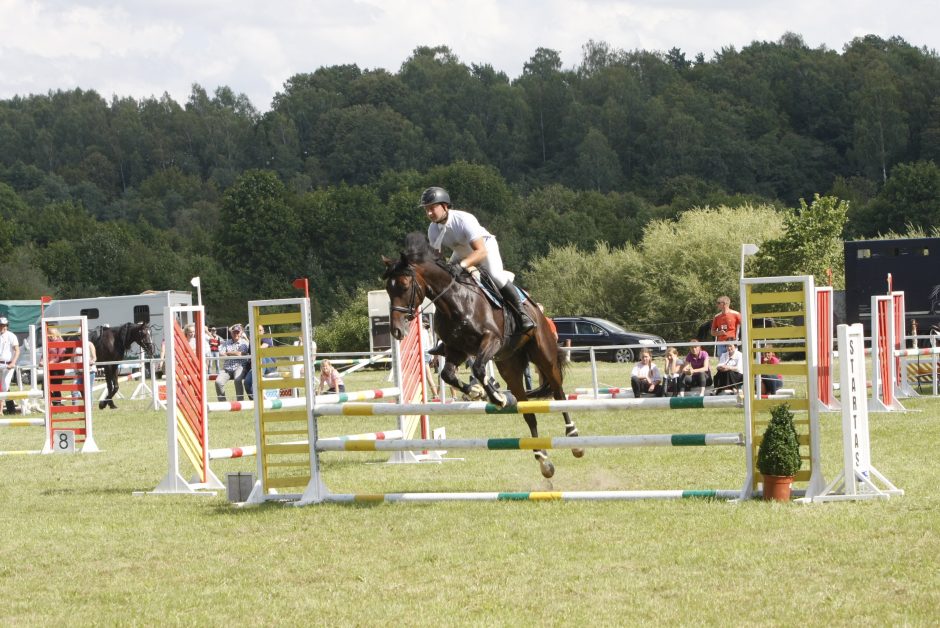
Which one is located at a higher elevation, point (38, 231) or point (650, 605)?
point (38, 231)

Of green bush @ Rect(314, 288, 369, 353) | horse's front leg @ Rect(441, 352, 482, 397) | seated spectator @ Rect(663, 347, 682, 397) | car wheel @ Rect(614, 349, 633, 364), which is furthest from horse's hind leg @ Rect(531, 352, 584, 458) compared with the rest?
green bush @ Rect(314, 288, 369, 353)

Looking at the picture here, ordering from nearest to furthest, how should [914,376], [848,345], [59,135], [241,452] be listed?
1. [848,345]
2. [241,452]
3. [914,376]
4. [59,135]

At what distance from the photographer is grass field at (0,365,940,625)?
17.6ft

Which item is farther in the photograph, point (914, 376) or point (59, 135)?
point (59, 135)

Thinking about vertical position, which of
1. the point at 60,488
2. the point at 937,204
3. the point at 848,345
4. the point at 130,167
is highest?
the point at 130,167

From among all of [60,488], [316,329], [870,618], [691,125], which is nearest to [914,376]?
[60,488]

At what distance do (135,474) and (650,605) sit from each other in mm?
7916

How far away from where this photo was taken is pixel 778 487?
26.1 feet

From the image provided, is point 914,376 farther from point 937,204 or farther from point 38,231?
point 38,231

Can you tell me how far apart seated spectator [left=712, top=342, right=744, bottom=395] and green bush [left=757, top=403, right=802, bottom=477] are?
8.77 metres

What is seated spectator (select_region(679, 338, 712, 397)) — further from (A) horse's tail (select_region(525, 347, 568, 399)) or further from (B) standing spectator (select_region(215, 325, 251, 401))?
(A) horse's tail (select_region(525, 347, 568, 399))

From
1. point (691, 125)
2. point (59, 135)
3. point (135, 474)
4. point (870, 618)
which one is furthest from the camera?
point (59, 135)

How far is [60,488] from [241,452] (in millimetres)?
2108

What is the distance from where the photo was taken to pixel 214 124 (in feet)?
424
